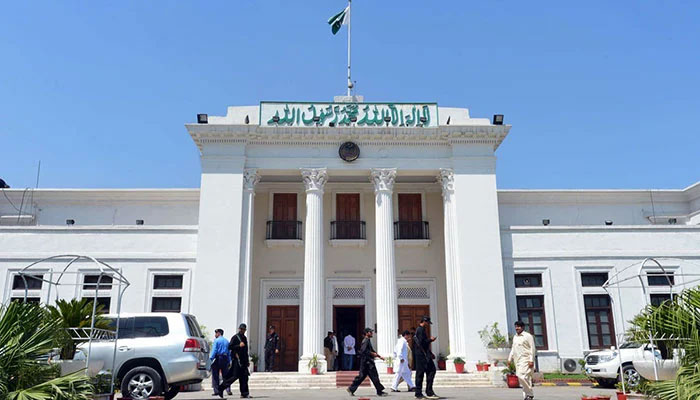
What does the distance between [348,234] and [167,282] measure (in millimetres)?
7341

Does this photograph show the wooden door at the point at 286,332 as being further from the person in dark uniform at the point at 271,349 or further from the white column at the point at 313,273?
the white column at the point at 313,273

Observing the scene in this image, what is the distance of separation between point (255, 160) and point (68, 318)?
1253cm

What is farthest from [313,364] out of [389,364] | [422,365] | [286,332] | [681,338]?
[681,338]

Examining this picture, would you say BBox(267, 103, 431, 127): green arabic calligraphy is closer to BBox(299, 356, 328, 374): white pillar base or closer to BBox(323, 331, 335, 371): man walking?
BBox(323, 331, 335, 371): man walking

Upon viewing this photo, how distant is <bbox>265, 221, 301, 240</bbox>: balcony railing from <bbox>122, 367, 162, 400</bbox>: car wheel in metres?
11.9

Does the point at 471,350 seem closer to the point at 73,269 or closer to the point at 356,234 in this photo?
the point at 356,234

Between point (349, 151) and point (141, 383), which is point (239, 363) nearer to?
point (141, 383)

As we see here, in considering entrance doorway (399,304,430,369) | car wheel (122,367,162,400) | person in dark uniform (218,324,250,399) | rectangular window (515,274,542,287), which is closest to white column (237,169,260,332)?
entrance doorway (399,304,430,369)

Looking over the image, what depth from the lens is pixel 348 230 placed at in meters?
24.0

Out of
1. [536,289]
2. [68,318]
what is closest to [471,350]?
[536,289]

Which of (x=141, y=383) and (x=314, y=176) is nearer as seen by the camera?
(x=141, y=383)

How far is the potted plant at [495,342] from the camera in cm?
1956

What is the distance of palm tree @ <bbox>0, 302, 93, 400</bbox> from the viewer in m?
7.04

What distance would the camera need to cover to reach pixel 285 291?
77.2ft
